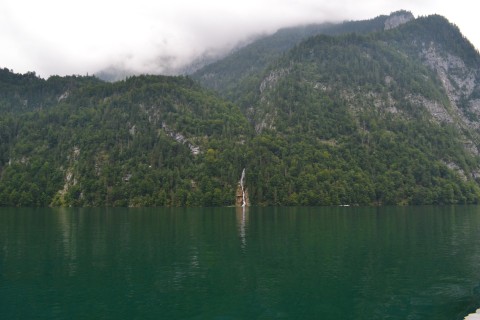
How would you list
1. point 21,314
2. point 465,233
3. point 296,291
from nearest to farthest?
point 21,314 → point 296,291 → point 465,233

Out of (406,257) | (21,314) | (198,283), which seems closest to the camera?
(21,314)

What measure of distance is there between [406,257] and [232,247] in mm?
24953

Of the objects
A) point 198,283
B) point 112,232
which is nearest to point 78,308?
point 198,283

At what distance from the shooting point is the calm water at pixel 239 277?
117ft

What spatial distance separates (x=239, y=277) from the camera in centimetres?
4678

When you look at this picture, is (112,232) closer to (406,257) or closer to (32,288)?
(32,288)

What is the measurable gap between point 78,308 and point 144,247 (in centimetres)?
3169

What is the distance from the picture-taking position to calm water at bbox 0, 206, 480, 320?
3559 cm

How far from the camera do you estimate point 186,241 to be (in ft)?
244

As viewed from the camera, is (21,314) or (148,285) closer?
(21,314)

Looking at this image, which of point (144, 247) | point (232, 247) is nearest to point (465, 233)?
point (232, 247)

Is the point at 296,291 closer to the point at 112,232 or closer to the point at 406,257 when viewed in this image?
the point at 406,257

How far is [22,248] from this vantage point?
6500 centimetres

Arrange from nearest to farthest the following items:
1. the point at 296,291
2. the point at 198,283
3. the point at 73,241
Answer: the point at 296,291 < the point at 198,283 < the point at 73,241
